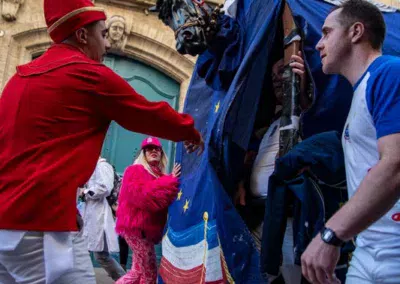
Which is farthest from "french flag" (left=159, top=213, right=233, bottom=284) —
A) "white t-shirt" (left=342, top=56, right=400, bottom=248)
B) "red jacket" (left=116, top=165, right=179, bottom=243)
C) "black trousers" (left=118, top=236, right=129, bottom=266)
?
"black trousers" (left=118, top=236, right=129, bottom=266)

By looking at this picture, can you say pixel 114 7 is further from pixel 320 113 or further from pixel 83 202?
pixel 320 113

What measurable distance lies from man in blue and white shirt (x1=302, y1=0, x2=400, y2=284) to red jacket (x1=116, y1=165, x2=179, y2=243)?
3.09 m

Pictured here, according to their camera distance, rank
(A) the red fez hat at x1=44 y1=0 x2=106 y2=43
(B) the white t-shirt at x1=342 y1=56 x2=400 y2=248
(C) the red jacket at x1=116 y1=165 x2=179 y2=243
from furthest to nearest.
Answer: (C) the red jacket at x1=116 y1=165 x2=179 y2=243, (A) the red fez hat at x1=44 y1=0 x2=106 y2=43, (B) the white t-shirt at x1=342 y1=56 x2=400 y2=248

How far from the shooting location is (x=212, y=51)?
3.66 m

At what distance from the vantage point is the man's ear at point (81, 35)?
8.13 feet

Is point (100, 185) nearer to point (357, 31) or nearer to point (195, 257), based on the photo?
point (195, 257)

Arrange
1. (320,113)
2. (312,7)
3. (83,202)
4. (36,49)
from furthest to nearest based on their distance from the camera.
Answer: (36,49), (83,202), (312,7), (320,113)

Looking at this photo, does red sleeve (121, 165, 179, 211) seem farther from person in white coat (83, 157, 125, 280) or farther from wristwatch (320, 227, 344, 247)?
wristwatch (320, 227, 344, 247)

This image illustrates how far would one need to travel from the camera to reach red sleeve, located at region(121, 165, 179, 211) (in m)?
4.52

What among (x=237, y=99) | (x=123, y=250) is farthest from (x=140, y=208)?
(x=237, y=99)

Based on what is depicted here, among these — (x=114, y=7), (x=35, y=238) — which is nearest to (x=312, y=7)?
(x=35, y=238)

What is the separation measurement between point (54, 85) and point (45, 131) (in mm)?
223

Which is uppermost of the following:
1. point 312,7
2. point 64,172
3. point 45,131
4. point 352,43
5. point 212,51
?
point 312,7

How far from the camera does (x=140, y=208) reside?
17.4 ft
